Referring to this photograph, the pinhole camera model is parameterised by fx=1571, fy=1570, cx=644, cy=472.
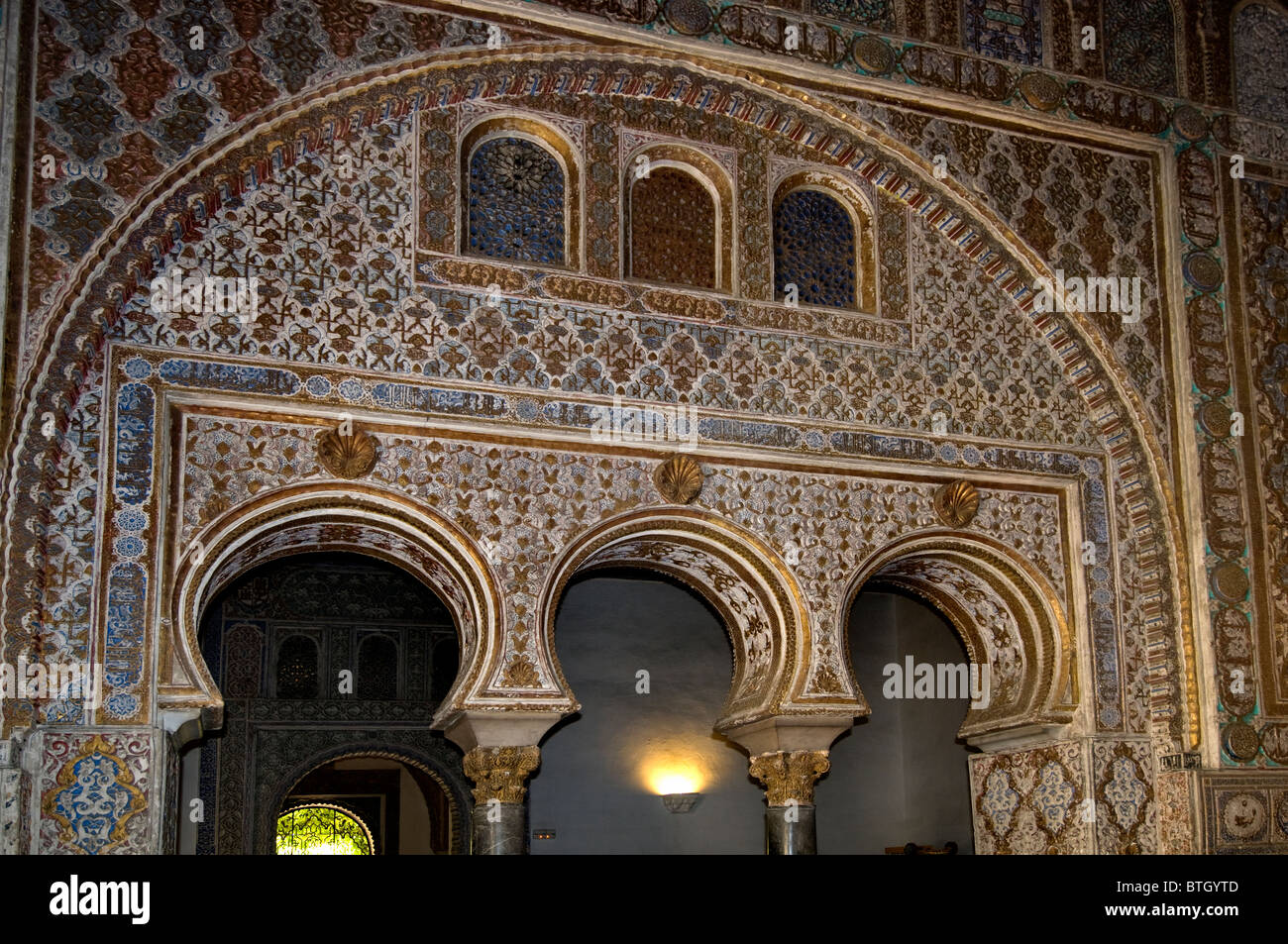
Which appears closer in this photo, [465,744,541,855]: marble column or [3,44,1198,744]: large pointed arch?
[3,44,1198,744]: large pointed arch

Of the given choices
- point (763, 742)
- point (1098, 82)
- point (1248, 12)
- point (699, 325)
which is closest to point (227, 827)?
point (763, 742)

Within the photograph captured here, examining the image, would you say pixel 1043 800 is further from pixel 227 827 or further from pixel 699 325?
pixel 227 827

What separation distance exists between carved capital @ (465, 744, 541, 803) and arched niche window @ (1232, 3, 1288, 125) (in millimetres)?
6545

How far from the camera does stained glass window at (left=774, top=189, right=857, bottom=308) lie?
949 centimetres

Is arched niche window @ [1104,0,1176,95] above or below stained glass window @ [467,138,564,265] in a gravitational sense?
above

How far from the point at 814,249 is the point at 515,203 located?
6.23 feet

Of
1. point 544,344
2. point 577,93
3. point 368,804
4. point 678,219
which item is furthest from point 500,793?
point 368,804

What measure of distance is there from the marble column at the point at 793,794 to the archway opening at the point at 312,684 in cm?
383

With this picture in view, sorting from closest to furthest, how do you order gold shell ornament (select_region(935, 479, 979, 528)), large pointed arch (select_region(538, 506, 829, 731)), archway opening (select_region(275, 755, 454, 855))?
large pointed arch (select_region(538, 506, 829, 731)) → gold shell ornament (select_region(935, 479, 979, 528)) → archway opening (select_region(275, 755, 454, 855))

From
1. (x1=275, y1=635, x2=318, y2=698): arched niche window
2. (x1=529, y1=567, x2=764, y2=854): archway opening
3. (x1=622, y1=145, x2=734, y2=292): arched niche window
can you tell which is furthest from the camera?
(x1=529, y1=567, x2=764, y2=854): archway opening

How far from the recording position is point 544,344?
28.4ft

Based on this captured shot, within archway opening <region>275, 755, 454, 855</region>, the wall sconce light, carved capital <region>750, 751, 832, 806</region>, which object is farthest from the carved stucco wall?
archway opening <region>275, 755, 454, 855</region>

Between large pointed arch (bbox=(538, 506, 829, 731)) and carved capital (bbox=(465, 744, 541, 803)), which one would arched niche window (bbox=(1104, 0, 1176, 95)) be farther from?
carved capital (bbox=(465, 744, 541, 803))

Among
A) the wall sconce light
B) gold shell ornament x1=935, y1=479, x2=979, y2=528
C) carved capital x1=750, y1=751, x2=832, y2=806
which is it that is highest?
gold shell ornament x1=935, y1=479, x2=979, y2=528
